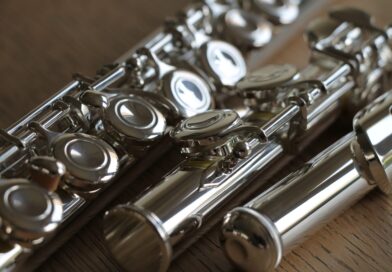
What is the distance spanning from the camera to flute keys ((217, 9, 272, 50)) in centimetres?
106

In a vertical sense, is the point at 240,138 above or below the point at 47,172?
below

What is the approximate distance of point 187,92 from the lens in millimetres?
911

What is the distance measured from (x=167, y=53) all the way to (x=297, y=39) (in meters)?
0.31

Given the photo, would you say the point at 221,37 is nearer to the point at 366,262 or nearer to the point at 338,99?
the point at 338,99

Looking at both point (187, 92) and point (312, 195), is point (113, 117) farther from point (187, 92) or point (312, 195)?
point (312, 195)

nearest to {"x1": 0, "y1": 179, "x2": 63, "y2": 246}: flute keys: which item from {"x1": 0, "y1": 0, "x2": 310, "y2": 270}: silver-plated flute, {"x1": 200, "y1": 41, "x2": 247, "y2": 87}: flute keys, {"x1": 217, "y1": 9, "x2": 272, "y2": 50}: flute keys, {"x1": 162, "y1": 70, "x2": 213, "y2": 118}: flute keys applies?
{"x1": 0, "y1": 0, "x2": 310, "y2": 270}: silver-plated flute

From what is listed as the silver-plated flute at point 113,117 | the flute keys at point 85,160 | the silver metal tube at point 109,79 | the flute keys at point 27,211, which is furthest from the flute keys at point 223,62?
the flute keys at point 27,211

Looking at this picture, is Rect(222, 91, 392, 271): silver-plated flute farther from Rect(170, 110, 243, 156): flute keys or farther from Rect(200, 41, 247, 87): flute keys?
Rect(200, 41, 247, 87): flute keys

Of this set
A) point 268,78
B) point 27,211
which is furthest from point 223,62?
point 27,211

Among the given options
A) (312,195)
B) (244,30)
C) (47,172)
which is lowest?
(312,195)

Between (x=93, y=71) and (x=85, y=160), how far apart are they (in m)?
0.39

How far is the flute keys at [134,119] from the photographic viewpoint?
0.80 m

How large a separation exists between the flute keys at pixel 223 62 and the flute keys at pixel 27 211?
0.35 m

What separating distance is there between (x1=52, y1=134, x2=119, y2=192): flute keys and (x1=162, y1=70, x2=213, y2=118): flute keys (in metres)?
0.14
